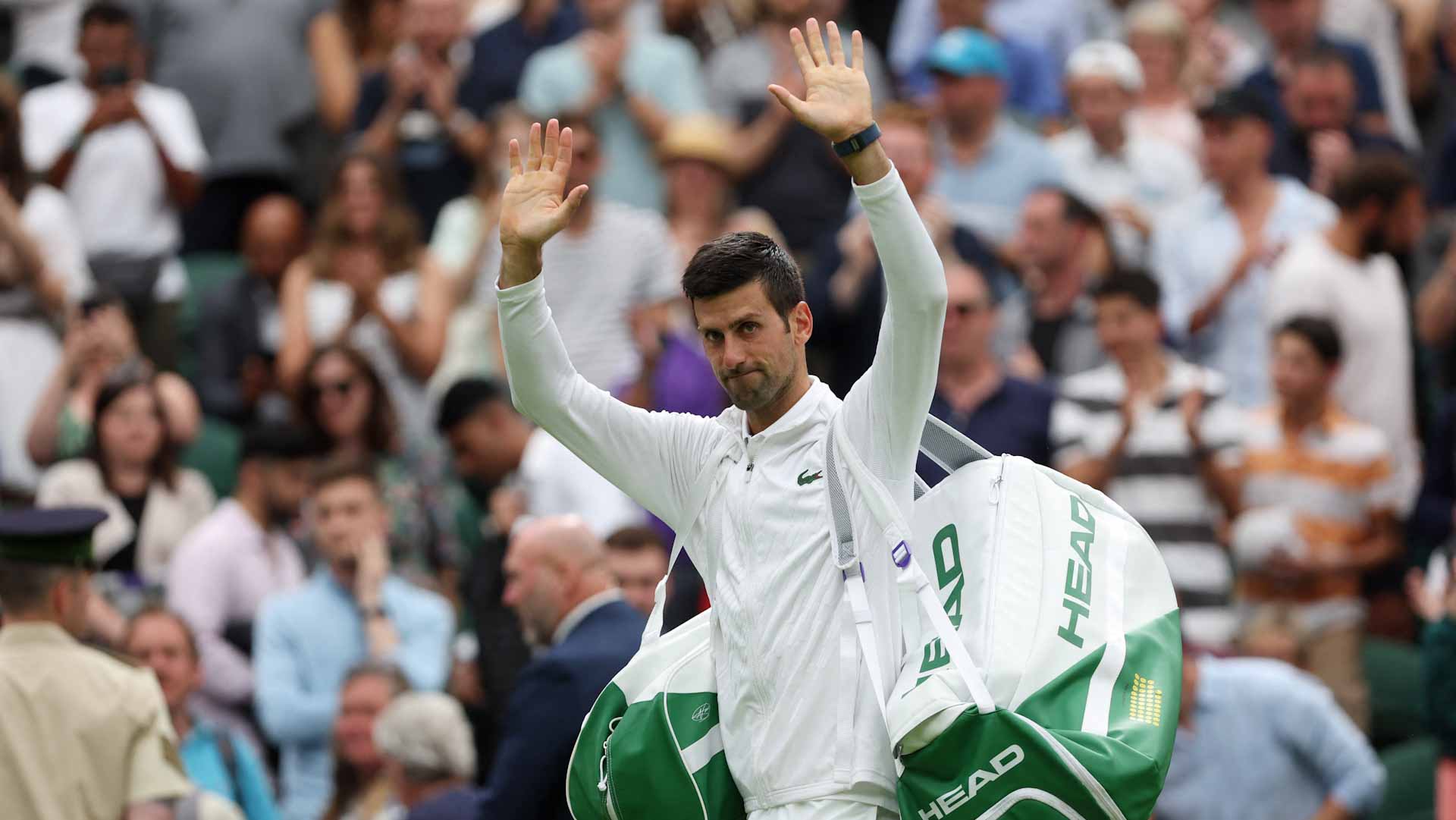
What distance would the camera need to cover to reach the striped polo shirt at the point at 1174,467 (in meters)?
10.2

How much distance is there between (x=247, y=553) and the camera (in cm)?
1102

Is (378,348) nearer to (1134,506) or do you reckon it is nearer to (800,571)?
(1134,506)

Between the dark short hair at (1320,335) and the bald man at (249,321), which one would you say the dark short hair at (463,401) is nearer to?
the bald man at (249,321)

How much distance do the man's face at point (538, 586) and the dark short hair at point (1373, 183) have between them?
17.5 ft

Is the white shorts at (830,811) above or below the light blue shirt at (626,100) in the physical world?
above

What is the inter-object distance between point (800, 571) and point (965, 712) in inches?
21.0

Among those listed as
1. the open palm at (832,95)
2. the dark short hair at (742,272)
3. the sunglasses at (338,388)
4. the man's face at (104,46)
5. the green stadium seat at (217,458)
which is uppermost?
the open palm at (832,95)

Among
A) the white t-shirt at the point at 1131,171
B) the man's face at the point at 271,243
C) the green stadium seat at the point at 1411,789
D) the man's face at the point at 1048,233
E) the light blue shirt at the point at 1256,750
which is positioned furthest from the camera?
the man's face at the point at 271,243

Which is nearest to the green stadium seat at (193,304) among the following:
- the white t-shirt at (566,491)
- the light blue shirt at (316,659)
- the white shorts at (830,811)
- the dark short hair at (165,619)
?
the light blue shirt at (316,659)

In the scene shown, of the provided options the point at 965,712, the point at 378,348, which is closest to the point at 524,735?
the point at 965,712

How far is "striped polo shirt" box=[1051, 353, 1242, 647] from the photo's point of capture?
10.2m

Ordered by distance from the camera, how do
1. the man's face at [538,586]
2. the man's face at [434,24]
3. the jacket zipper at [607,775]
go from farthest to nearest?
the man's face at [434,24] < the man's face at [538,586] < the jacket zipper at [607,775]

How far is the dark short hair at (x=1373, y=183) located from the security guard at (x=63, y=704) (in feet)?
21.6

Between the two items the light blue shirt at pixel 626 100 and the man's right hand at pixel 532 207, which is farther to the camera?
the light blue shirt at pixel 626 100
